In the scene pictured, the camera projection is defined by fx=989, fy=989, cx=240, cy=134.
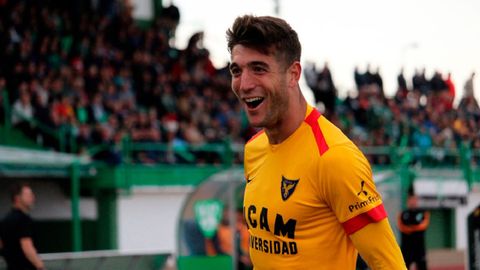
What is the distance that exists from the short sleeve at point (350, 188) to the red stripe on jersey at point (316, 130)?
2.1 inches

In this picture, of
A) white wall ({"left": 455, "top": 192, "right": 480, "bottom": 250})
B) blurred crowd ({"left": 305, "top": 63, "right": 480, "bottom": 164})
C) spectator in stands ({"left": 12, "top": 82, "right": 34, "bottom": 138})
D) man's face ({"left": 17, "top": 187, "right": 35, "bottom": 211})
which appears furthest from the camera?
white wall ({"left": 455, "top": 192, "right": 480, "bottom": 250})

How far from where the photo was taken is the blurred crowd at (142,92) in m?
19.3

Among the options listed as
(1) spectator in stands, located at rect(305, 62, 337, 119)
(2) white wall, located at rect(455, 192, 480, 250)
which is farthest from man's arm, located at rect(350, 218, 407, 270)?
(2) white wall, located at rect(455, 192, 480, 250)

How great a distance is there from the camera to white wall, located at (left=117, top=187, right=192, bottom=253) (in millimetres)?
20766

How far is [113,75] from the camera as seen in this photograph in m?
22.0

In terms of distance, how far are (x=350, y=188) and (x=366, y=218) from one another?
133 mm

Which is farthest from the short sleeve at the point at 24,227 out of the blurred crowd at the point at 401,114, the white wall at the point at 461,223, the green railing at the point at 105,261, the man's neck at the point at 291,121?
the white wall at the point at 461,223

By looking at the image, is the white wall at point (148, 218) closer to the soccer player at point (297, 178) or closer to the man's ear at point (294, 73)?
the soccer player at point (297, 178)

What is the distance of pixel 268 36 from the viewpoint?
146 inches

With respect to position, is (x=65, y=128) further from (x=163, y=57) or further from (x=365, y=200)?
(x=365, y=200)

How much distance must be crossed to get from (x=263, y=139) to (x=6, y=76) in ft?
51.0

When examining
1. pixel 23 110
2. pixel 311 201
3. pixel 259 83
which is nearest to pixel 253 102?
pixel 259 83

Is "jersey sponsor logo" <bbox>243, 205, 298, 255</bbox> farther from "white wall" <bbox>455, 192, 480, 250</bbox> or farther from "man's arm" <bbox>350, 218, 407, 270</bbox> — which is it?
"white wall" <bbox>455, 192, 480, 250</bbox>

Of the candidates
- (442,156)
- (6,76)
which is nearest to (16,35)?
(6,76)
